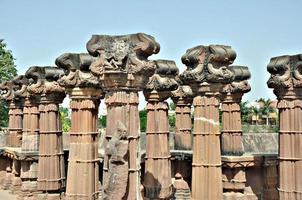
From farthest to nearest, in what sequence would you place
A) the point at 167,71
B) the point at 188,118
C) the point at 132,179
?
1. the point at 188,118
2. the point at 167,71
3. the point at 132,179

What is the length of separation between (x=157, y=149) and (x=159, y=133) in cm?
42

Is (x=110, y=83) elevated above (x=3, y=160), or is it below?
above

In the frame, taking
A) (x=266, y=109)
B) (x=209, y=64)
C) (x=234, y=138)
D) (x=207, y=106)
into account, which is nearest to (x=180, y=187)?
(x=234, y=138)

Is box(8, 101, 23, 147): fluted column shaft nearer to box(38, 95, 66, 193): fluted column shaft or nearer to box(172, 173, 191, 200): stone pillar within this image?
box(38, 95, 66, 193): fluted column shaft

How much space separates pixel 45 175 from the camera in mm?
12062

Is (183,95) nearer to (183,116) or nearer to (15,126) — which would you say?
(183,116)

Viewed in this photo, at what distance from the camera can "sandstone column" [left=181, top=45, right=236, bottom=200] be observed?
30.7 feet

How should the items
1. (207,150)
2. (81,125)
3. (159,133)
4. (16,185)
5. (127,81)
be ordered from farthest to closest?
(16,185) → (159,133) → (81,125) → (207,150) → (127,81)

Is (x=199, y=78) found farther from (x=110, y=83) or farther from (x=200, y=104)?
(x=110, y=83)

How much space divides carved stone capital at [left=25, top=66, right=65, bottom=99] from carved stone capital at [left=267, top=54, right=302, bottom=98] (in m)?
5.46

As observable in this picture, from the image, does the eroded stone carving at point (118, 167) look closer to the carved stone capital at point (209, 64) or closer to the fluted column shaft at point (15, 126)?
the carved stone capital at point (209, 64)

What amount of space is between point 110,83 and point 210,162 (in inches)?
139

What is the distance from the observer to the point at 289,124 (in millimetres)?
9367

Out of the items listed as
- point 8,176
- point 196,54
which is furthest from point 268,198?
point 8,176
